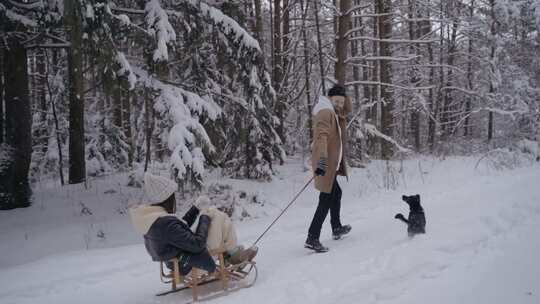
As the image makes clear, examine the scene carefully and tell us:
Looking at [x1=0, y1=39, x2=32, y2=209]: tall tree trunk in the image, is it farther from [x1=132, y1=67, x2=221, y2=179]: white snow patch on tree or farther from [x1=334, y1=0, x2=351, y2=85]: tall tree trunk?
[x1=334, y1=0, x2=351, y2=85]: tall tree trunk

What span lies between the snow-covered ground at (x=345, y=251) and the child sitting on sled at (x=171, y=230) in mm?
541

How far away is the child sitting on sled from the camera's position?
3.99m

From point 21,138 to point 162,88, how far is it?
144 inches

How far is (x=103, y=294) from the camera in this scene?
4.74 meters

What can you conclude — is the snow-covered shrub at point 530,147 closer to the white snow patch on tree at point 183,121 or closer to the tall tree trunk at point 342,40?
the tall tree trunk at point 342,40

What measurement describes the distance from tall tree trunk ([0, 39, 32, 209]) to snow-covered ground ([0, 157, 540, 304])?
1.59ft

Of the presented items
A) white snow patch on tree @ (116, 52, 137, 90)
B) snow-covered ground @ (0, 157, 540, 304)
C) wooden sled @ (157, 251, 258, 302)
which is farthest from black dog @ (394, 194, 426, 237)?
white snow patch on tree @ (116, 52, 137, 90)

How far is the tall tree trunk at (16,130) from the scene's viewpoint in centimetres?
872

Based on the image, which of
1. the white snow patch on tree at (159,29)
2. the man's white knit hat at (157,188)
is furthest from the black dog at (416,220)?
the white snow patch on tree at (159,29)

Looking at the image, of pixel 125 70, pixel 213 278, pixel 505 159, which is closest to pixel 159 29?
pixel 125 70

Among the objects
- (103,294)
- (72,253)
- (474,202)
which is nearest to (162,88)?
(72,253)

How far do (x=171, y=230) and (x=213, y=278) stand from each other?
2.92ft

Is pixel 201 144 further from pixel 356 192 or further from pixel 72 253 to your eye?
pixel 356 192

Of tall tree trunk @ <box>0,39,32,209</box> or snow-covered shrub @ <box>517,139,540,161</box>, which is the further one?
snow-covered shrub @ <box>517,139,540,161</box>
